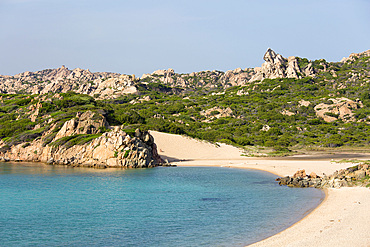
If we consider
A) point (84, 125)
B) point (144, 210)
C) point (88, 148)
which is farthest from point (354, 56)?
point (144, 210)

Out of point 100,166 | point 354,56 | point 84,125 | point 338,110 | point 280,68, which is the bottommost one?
point 100,166

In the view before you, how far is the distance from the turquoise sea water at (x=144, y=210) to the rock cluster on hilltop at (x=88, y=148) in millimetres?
10819

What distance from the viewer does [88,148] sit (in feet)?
152

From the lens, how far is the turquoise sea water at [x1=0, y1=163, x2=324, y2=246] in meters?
14.8

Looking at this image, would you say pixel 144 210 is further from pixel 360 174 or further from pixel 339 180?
pixel 360 174

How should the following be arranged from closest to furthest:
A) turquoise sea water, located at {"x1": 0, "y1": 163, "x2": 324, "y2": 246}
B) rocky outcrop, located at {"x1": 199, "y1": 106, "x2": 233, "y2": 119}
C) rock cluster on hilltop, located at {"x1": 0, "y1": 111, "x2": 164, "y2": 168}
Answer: turquoise sea water, located at {"x1": 0, "y1": 163, "x2": 324, "y2": 246}, rock cluster on hilltop, located at {"x1": 0, "y1": 111, "x2": 164, "y2": 168}, rocky outcrop, located at {"x1": 199, "y1": 106, "x2": 233, "y2": 119}

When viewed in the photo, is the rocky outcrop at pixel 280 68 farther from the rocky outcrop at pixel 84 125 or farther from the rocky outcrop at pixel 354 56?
the rocky outcrop at pixel 84 125

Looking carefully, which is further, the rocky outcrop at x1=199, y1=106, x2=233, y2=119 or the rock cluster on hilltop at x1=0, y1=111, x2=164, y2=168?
the rocky outcrop at x1=199, y1=106, x2=233, y2=119

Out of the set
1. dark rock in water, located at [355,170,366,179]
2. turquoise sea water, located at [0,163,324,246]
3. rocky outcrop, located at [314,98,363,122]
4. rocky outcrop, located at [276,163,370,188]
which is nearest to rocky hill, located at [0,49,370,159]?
rocky outcrop, located at [314,98,363,122]

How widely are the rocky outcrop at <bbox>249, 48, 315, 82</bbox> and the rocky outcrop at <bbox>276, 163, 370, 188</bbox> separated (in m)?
146

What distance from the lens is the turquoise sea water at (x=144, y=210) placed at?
48.6 feet

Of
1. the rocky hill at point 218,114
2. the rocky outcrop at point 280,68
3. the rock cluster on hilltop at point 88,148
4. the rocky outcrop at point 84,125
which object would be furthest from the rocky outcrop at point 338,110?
the rocky outcrop at point 84,125

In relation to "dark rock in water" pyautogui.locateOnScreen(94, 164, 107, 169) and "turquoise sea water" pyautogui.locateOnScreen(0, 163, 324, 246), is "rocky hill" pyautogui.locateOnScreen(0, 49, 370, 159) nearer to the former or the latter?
"dark rock in water" pyautogui.locateOnScreen(94, 164, 107, 169)

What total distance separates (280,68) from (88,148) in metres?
149
